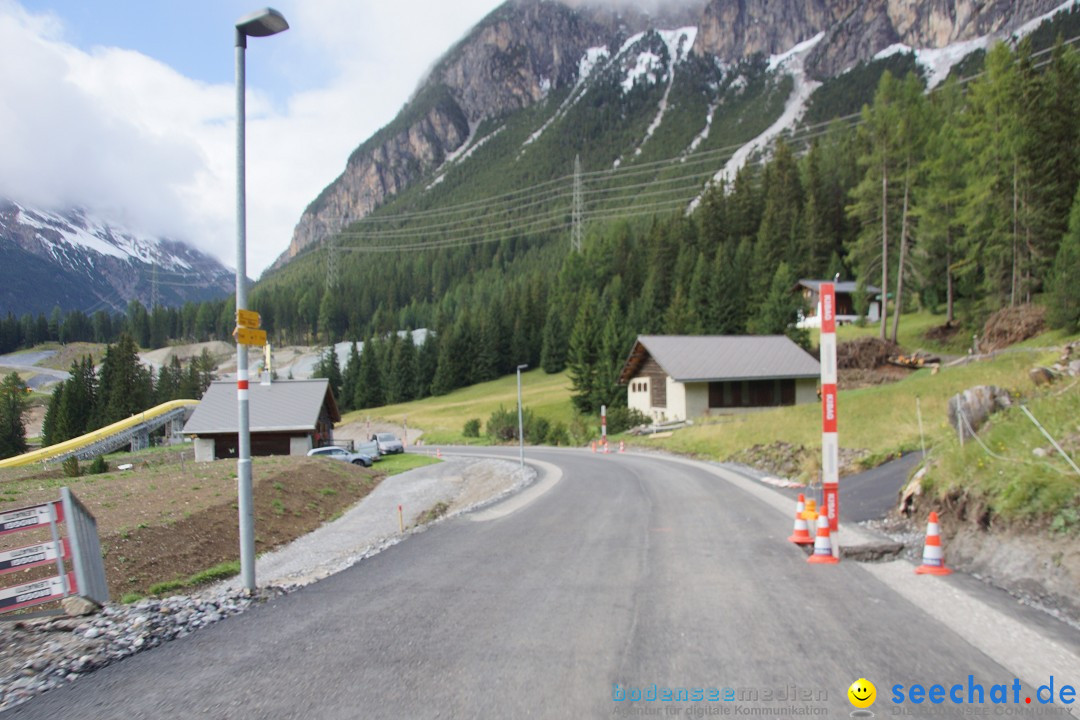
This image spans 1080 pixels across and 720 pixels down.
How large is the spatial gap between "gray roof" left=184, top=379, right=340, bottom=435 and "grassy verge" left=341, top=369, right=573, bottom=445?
Result: 50.4ft

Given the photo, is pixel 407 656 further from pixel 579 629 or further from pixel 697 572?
pixel 697 572

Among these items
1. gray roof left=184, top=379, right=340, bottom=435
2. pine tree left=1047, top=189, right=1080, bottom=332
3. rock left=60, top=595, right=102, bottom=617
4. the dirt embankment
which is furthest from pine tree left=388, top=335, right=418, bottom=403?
rock left=60, top=595, right=102, bottom=617

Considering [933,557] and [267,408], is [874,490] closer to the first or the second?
[933,557]

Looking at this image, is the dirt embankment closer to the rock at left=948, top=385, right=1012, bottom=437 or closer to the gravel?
the gravel

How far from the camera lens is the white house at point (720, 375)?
47312mm

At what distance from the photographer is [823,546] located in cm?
819

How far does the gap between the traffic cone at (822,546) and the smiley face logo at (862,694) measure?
4140 mm

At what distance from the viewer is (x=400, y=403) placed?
106 metres

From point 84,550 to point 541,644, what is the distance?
5239 millimetres

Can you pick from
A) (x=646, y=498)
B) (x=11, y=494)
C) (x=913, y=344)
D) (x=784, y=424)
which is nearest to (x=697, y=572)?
(x=646, y=498)

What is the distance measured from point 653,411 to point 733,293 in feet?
105

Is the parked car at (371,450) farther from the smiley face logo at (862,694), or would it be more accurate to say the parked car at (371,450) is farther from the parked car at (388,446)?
the smiley face logo at (862,694)

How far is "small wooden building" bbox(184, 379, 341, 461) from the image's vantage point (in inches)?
1853

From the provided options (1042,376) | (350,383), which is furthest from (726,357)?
(350,383)
